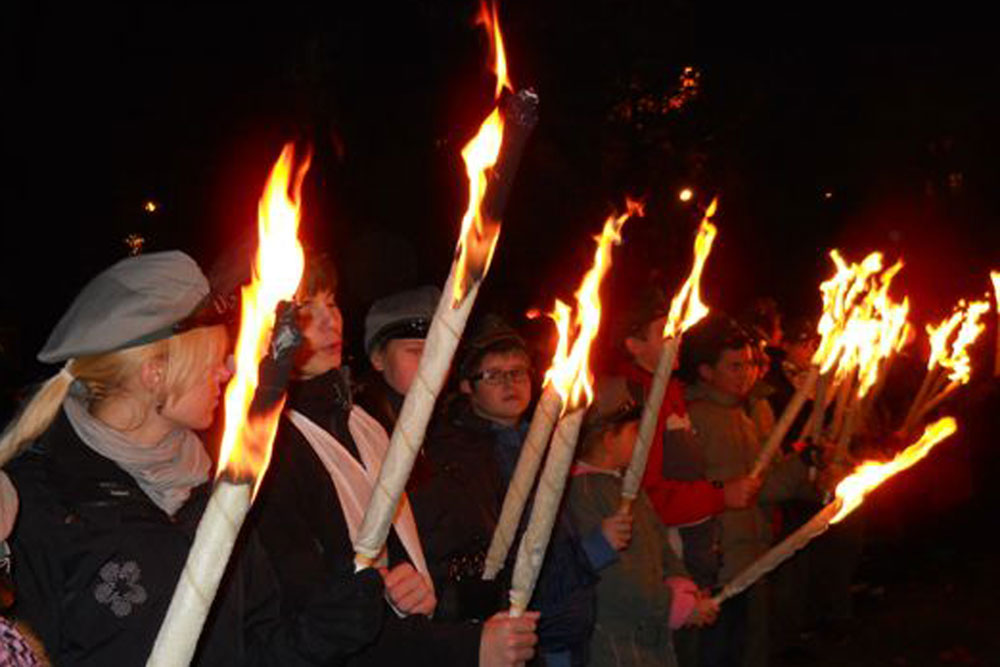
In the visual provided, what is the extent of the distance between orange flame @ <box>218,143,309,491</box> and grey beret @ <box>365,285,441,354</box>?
8.08ft

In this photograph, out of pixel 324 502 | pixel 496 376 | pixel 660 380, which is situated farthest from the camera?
pixel 496 376

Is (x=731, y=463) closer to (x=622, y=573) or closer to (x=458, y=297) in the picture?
(x=622, y=573)

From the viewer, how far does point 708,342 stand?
23.1 feet

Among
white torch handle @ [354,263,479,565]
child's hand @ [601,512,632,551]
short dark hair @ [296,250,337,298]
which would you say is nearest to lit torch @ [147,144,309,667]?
white torch handle @ [354,263,479,565]

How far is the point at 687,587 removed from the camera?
535 cm

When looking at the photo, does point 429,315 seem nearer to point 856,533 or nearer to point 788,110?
point 856,533

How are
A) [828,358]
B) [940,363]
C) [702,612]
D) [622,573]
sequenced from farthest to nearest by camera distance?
[940,363]
[828,358]
[702,612]
[622,573]

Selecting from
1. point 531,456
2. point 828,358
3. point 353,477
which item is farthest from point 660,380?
point 828,358

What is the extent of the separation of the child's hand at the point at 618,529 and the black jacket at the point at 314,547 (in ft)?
2.99

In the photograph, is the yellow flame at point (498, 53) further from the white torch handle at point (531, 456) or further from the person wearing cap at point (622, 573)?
the person wearing cap at point (622, 573)

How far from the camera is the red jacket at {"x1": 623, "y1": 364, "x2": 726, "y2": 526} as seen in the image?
19.9ft

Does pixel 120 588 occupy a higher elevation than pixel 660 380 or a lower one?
lower

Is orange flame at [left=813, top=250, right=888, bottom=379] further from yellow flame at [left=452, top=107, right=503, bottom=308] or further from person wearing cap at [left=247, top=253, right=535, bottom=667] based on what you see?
yellow flame at [left=452, top=107, right=503, bottom=308]

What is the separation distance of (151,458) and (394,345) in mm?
1781
